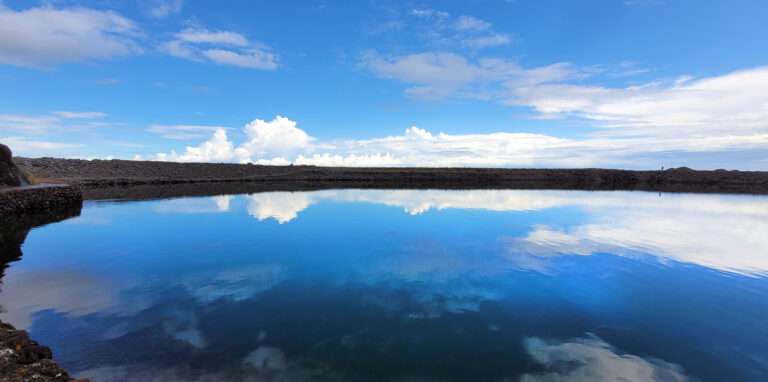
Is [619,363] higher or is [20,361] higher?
[20,361]

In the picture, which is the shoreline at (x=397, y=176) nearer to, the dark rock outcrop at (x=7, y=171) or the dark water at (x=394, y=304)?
the dark rock outcrop at (x=7, y=171)

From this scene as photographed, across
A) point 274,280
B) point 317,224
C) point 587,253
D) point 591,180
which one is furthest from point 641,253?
point 591,180

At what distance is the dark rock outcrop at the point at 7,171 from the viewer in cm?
2505

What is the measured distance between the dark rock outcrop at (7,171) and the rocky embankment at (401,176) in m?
33.4

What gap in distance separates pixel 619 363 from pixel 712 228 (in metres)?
21.4

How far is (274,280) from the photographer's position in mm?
11445

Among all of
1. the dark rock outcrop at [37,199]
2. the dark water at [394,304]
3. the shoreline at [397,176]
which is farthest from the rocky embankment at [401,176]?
the dark water at [394,304]

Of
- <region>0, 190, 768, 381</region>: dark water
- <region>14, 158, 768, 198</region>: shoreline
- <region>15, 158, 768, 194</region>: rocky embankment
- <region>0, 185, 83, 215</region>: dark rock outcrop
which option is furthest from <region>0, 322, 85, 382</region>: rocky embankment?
<region>15, 158, 768, 194</region>: rocky embankment

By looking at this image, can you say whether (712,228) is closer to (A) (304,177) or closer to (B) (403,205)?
(B) (403,205)

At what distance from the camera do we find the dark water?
6.69 m

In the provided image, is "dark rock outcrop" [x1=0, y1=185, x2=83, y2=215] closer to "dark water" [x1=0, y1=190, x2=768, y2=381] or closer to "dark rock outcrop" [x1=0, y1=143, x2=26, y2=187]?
"dark rock outcrop" [x1=0, y1=143, x2=26, y2=187]

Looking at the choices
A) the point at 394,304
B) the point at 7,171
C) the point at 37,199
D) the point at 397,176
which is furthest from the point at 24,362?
the point at 397,176

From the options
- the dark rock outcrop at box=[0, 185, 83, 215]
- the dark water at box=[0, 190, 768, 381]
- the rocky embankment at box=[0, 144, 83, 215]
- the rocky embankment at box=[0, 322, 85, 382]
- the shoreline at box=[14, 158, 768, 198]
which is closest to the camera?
the rocky embankment at box=[0, 322, 85, 382]

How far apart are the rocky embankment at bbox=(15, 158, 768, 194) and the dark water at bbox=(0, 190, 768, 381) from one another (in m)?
46.8
